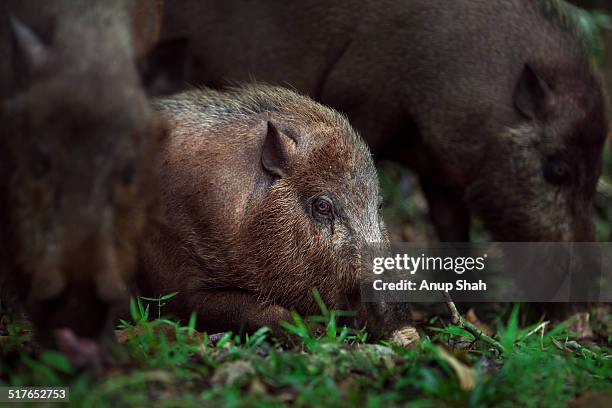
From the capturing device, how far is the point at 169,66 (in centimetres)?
673

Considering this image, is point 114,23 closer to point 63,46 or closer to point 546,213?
point 63,46

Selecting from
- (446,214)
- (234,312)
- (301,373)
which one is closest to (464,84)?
(446,214)

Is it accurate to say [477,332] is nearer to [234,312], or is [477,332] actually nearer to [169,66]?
[234,312]

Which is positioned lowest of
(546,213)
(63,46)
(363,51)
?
(546,213)

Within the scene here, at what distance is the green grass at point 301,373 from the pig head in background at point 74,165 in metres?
0.24

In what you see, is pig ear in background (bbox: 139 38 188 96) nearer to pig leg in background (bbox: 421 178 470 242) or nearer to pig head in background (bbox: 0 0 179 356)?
pig leg in background (bbox: 421 178 470 242)

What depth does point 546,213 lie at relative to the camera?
630 centimetres

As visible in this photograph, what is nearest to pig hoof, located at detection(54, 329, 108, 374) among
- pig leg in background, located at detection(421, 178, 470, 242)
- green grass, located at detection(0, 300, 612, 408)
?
green grass, located at detection(0, 300, 612, 408)

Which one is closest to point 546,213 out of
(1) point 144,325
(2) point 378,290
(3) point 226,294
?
(2) point 378,290

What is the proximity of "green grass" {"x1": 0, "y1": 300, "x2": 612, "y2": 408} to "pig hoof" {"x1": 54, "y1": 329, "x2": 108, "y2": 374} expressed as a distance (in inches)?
1.1

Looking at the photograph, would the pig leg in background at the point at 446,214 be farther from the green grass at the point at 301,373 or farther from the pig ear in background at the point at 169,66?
the green grass at the point at 301,373

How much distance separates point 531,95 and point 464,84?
1.44 feet

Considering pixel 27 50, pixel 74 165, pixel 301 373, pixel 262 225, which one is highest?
pixel 27 50

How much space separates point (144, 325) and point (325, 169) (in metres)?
1.28
